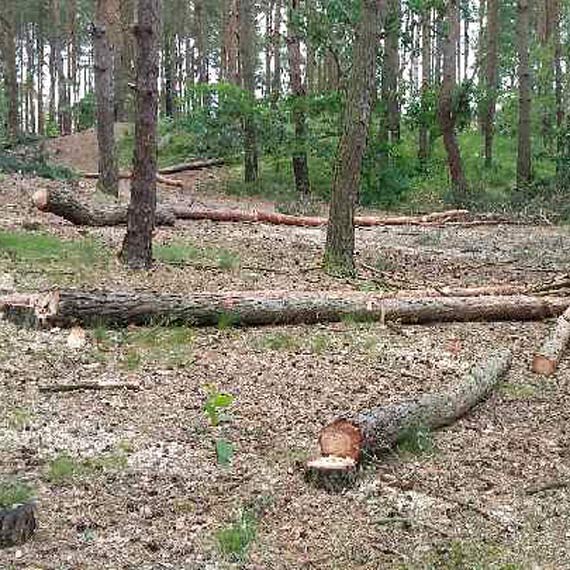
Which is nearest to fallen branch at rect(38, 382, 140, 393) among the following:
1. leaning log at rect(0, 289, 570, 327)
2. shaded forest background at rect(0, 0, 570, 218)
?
leaning log at rect(0, 289, 570, 327)

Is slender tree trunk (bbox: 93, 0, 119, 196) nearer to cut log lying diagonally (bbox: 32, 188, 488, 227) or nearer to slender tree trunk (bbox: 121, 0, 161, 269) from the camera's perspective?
cut log lying diagonally (bbox: 32, 188, 488, 227)

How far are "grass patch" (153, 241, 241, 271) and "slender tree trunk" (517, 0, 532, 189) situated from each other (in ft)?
33.0

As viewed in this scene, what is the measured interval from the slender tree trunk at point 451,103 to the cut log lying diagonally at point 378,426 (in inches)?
521

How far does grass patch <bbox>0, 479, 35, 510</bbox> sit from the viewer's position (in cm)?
437

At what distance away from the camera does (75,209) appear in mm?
12914

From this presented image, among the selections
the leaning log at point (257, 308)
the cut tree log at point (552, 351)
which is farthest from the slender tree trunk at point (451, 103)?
the cut tree log at point (552, 351)

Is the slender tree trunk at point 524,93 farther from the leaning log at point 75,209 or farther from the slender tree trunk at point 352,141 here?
the leaning log at point 75,209

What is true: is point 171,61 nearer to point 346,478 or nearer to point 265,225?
point 265,225

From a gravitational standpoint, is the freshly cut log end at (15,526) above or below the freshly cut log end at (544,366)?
below

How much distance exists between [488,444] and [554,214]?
1265cm

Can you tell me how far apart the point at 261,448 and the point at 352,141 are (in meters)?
5.89

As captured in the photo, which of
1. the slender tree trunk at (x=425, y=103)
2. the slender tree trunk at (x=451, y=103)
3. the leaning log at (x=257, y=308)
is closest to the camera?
Answer: the leaning log at (x=257, y=308)

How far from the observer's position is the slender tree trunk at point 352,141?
1023cm

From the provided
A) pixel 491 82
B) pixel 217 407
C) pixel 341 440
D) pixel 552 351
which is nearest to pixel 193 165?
pixel 491 82
